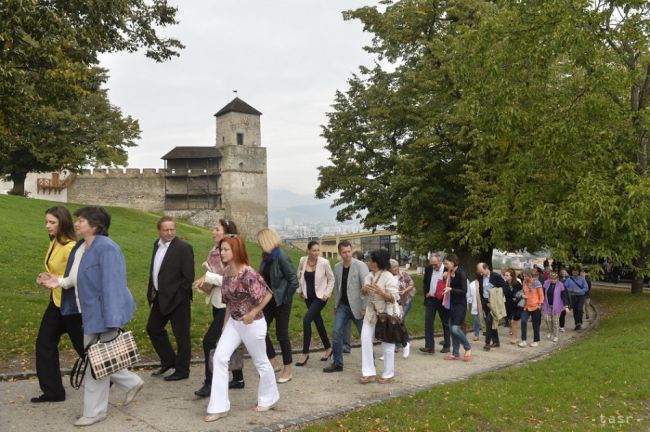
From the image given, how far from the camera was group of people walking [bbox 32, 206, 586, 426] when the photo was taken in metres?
5.71

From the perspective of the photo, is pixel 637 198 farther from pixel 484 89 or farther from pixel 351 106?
pixel 351 106

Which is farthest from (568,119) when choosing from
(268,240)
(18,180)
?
(18,180)

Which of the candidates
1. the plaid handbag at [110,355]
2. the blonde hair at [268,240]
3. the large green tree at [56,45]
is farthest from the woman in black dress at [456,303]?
the large green tree at [56,45]

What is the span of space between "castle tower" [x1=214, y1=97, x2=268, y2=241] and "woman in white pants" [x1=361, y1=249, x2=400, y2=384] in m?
60.9

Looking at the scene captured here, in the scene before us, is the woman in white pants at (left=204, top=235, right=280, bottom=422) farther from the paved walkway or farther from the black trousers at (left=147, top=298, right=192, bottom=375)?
the black trousers at (left=147, top=298, right=192, bottom=375)

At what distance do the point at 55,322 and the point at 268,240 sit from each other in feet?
9.13

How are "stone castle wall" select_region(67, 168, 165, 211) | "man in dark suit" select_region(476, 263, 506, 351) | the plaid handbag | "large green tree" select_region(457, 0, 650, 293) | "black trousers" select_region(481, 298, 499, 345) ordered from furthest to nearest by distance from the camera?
"stone castle wall" select_region(67, 168, 165, 211)
"large green tree" select_region(457, 0, 650, 293)
"man in dark suit" select_region(476, 263, 506, 351)
"black trousers" select_region(481, 298, 499, 345)
the plaid handbag

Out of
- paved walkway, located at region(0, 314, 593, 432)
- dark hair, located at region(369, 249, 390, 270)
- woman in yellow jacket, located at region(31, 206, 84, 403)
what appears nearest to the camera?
paved walkway, located at region(0, 314, 593, 432)

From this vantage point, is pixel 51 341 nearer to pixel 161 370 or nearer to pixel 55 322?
pixel 55 322

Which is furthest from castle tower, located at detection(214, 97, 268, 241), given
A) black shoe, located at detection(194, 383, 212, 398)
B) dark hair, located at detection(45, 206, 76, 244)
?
dark hair, located at detection(45, 206, 76, 244)

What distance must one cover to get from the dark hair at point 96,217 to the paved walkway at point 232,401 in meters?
1.96

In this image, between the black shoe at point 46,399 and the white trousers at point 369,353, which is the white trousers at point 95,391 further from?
the white trousers at point 369,353

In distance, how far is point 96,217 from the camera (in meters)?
5.84

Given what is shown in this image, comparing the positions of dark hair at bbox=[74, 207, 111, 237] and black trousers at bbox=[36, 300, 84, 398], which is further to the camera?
black trousers at bbox=[36, 300, 84, 398]
